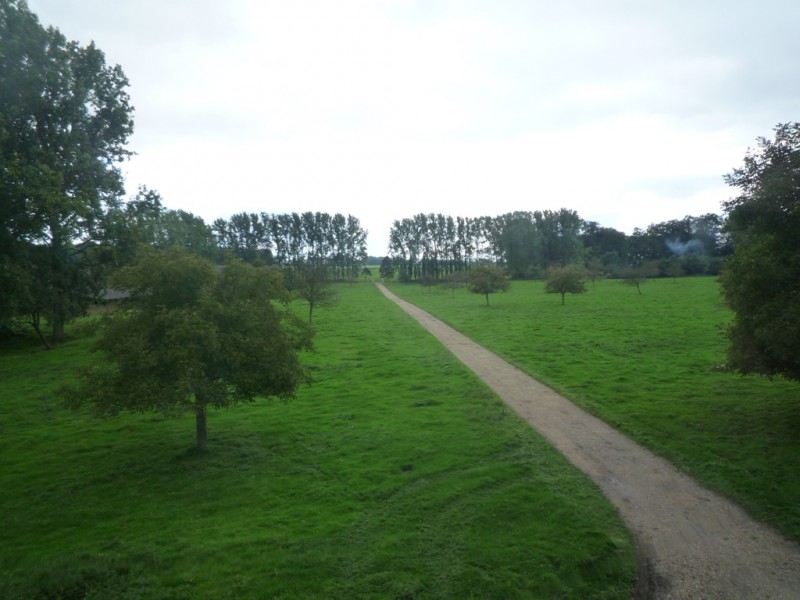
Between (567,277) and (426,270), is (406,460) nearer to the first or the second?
(567,277)

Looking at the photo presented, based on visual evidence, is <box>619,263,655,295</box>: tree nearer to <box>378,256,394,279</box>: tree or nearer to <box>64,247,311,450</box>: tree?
<box>64,247,311,450</box>: tree

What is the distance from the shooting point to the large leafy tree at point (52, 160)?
1942 centimetres

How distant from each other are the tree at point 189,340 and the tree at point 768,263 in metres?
11.8

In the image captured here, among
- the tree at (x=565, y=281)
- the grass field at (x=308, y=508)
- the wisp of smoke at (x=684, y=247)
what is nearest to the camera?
the grass field at (x=308, y=508)

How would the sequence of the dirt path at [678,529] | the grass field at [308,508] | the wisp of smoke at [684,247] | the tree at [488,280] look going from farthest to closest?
1. the wisp of smoke at [684,247]
2. the tree at [488,280]
3. the grass field at [308,508]
4. the dirt path at [678,529]

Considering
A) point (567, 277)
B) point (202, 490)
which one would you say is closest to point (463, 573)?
point (202, 490)

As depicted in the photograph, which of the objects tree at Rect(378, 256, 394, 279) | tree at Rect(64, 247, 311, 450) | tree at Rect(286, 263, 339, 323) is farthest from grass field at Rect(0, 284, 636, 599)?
tree at Rect(378, 256, 394, 279)

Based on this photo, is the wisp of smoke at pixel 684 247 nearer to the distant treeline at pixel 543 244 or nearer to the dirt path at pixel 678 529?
the distant treeline at pixel 543 244

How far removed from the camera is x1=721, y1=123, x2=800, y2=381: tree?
1224 cm

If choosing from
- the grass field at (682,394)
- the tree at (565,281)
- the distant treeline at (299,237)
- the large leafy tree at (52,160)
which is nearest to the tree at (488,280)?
the tree at (565,281)

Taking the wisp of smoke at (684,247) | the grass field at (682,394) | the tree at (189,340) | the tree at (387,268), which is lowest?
the grass field at (682,394)

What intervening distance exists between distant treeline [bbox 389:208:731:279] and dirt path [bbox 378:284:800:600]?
3942 inches

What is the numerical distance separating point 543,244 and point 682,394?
115631 millimetres

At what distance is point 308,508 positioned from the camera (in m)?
10.7
